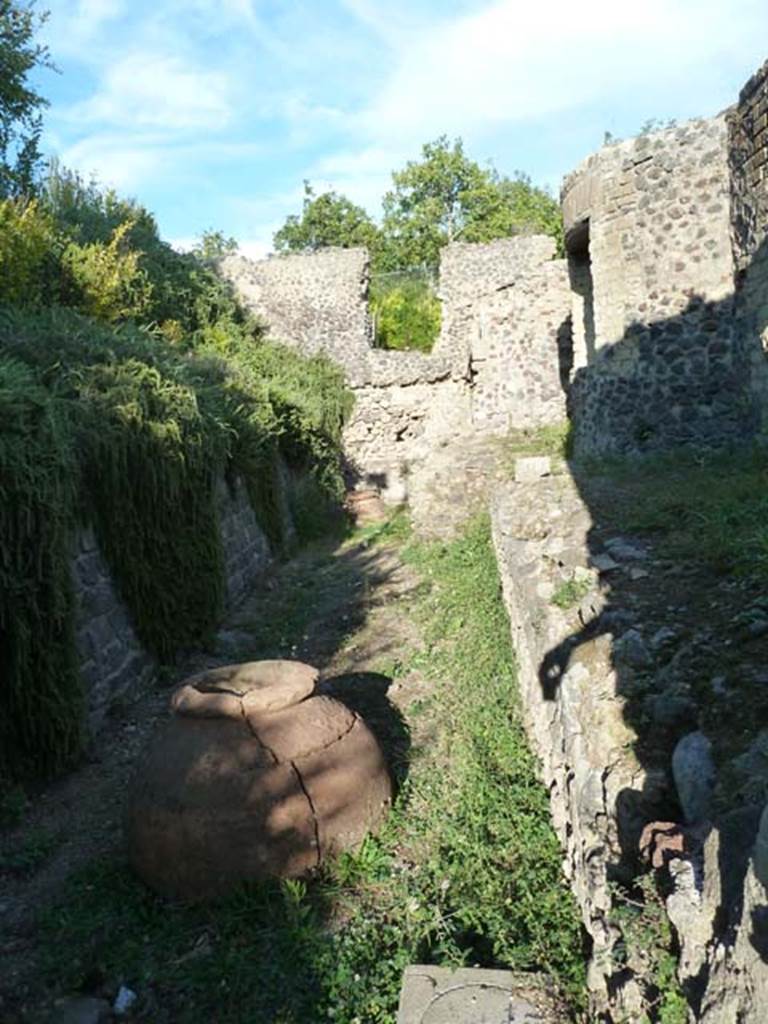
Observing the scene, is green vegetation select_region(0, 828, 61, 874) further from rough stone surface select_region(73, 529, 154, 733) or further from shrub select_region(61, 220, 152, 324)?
shrub select_region(61, 220, 152, 324)

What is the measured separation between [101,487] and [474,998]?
15.6 feet

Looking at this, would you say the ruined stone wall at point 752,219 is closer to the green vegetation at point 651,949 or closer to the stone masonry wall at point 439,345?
the stone masonry wall at point 439,345

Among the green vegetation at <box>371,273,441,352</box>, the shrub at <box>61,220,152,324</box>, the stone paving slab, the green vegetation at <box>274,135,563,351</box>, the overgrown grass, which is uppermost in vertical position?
the green vegetation at <box>274,135,563,351</box>

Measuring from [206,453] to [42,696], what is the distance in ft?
11.7

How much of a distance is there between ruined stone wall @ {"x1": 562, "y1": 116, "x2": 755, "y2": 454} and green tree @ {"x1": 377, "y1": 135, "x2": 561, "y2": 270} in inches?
1122

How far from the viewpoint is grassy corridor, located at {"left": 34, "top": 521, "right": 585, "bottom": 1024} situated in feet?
9.95

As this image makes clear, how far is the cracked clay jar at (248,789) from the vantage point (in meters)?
3.68

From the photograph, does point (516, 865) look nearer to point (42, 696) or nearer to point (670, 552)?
point (670, 552)

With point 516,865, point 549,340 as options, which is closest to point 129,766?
point 516,865

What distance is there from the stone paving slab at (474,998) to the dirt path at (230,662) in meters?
1.65

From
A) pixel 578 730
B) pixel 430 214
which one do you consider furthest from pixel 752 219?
pixel 430 214

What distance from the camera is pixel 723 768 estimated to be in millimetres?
2408

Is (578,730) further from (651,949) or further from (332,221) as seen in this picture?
(332,221)

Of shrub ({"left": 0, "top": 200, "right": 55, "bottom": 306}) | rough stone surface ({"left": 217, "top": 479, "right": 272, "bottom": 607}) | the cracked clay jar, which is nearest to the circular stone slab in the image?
the cracked clay jar
